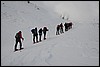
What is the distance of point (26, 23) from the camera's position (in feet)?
128

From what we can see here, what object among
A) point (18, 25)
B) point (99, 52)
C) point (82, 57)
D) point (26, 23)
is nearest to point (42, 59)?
point (82, 57)

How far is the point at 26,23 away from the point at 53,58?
2898 centimetres

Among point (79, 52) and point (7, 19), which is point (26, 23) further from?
point (79, 52)

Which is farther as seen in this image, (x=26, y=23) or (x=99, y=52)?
(x=26, y=23)

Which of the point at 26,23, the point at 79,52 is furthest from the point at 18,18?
the point at 79,52

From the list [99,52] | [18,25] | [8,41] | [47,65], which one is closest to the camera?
[47,65]

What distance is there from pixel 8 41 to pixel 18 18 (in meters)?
13.9

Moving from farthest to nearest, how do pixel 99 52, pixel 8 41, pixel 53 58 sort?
1. pixel 8 41
2. pixel 99 52
3. pixel 53 58

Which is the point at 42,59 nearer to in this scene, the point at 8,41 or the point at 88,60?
the point at 88,60

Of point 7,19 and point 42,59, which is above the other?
point 7,19

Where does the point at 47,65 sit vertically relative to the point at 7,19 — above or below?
below

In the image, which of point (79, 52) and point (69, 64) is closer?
point (69, 64)

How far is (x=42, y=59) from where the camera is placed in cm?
1066

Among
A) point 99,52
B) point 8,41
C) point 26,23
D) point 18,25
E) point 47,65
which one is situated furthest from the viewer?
point 26,23
